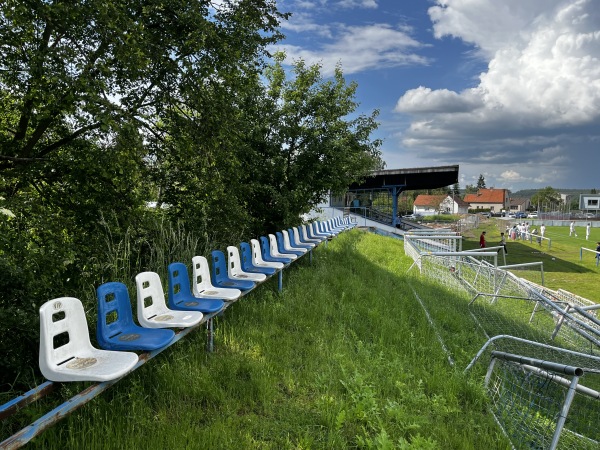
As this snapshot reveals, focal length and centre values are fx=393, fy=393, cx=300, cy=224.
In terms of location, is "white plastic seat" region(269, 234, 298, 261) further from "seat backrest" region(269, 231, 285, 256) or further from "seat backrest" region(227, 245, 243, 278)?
"seat backrest" region(227, 245, 243, 278)

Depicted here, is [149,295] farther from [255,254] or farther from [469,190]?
[469,190]

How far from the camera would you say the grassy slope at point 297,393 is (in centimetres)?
255

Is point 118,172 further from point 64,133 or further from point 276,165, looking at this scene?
point 276,165

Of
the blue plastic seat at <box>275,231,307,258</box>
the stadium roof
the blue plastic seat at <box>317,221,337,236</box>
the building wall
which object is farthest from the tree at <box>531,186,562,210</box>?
the blue plastic seat at <box>275,231,307,258</box>

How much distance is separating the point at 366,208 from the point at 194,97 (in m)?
24.0

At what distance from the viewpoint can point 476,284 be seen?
648 centimetres

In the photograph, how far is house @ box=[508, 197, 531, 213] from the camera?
130m

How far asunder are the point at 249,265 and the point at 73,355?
359cm

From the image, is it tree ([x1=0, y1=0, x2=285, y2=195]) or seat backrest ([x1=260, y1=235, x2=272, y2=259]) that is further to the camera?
seat backrest ([x1=260, y1=235, x2=272, y2=259])

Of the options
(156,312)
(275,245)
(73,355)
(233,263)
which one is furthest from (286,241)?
(73,355)

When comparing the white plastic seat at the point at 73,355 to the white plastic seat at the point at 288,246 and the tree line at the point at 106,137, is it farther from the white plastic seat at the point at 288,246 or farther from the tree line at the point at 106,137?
the white plastic seat at the point at 288,246

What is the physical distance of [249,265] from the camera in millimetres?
6090

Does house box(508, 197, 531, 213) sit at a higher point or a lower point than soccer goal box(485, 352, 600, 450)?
lower

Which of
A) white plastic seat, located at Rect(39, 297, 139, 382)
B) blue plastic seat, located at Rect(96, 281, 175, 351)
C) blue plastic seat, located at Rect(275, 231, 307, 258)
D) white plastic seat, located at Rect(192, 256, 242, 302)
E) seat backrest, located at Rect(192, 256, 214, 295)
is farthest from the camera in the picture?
blue plastic seat, located at Rect(275, 231, 307, 258)
